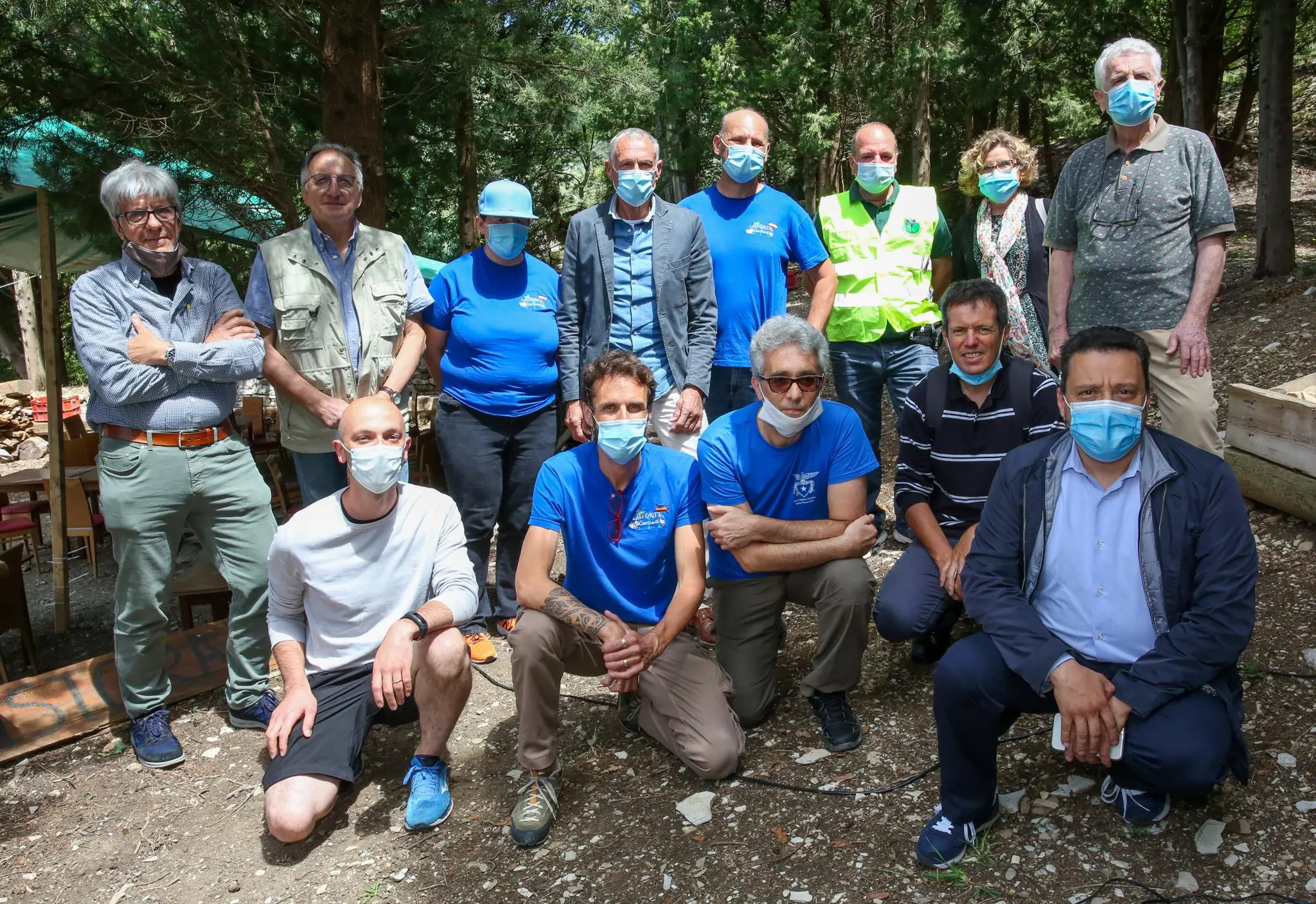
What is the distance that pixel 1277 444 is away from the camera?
485cm

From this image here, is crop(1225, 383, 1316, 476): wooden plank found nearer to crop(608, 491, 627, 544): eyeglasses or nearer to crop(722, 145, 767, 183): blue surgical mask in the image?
crop(722, 145, 767, 183): blue surgical mask

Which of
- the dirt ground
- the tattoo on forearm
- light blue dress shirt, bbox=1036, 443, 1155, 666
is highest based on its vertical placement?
light blue dress shirt, bbox=1036, 443, 1155, 666

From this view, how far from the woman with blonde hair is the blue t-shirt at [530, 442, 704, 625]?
2.13 meters

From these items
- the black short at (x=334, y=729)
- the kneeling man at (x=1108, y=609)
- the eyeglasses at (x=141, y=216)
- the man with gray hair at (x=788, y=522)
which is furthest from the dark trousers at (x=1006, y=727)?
the eyeglasses at (x=141, y=216)

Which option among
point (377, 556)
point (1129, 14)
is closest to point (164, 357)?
point (377, 556)

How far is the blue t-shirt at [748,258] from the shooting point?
466cm

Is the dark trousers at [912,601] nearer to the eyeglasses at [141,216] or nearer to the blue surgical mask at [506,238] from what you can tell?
the blue surgical mask at [506,238]

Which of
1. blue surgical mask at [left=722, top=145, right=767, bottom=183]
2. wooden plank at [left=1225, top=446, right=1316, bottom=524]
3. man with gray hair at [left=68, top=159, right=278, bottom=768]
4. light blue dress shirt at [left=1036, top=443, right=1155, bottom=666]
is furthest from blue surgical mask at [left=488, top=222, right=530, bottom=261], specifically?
wooden plank at [left=1225, top=446, right=1316, bottom=524]

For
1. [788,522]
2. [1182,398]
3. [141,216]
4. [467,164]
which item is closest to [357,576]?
[788,522]

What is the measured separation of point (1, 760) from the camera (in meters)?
4.06

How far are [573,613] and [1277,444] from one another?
3.64m

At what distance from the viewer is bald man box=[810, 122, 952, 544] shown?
189 inches

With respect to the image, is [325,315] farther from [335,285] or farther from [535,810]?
[535,810]

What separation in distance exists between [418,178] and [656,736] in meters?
8.64
